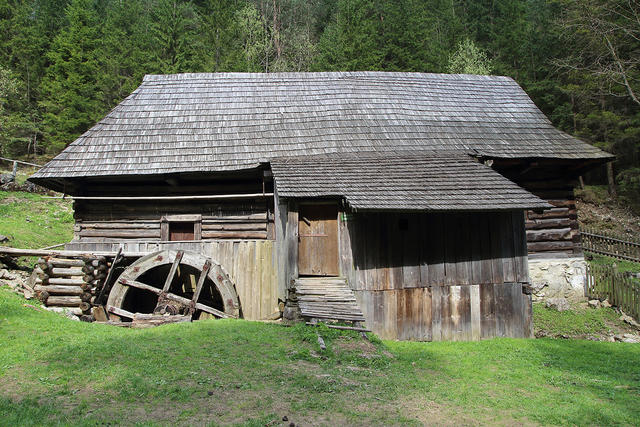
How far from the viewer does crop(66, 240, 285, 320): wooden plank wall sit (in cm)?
1034

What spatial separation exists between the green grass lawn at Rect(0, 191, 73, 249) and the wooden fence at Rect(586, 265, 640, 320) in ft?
58.0

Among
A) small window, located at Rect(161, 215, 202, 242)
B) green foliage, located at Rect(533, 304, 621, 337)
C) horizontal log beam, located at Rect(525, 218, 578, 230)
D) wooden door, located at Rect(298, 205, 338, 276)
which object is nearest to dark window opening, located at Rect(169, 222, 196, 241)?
small window, located at Rect(161, 215, 202, 242)

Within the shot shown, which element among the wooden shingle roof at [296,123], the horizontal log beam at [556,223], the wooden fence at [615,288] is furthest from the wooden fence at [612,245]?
the wooden shingle roof at [296,123]

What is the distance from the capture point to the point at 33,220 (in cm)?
1689

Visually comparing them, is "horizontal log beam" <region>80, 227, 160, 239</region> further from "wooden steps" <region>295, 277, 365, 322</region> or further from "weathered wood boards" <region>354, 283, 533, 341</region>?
"weathered wood boards" <region>354, 283, 533, 341</region>

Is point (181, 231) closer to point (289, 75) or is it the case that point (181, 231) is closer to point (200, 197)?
point (200, 197)

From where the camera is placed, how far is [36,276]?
369 inches

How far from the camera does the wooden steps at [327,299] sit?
25.7 feet

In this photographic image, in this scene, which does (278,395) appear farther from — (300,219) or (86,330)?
(300,219)

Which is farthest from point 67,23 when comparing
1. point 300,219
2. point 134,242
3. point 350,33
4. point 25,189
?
point 300,219

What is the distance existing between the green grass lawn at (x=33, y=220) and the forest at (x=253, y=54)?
7207mm

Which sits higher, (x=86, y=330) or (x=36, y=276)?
(x=36, y=276)

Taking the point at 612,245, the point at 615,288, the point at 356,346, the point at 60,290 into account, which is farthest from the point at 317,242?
the point at 612,245

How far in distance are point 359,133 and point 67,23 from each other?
108 feet
